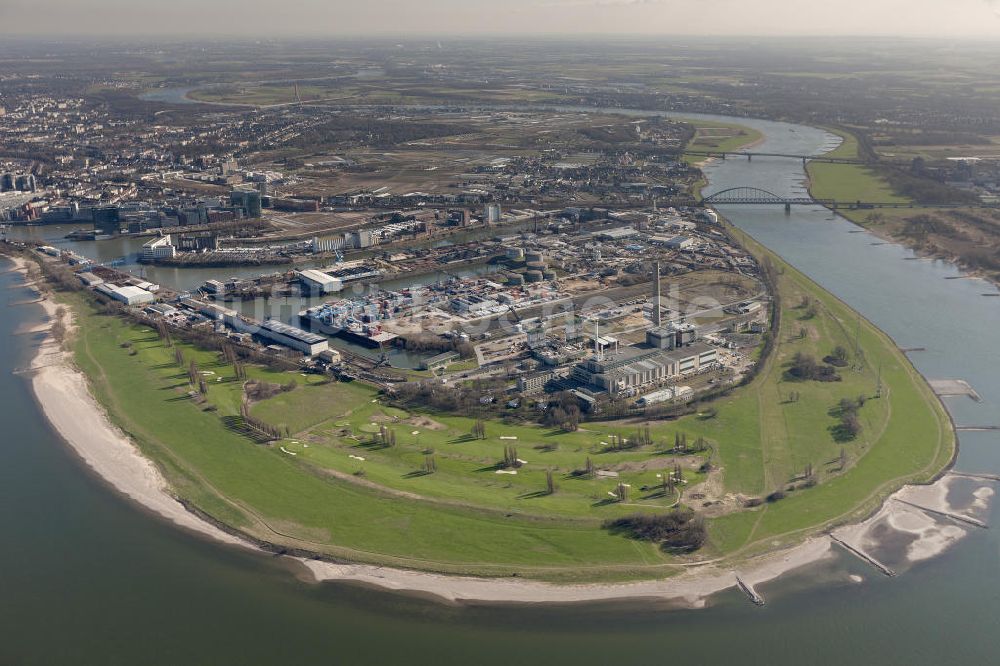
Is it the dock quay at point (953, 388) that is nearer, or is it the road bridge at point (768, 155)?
the dock quay at point (953, 388)

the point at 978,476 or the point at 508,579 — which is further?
the point at 978,476

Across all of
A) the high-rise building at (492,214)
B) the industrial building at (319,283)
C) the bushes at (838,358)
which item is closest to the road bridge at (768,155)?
the high-rise building at (492,214)

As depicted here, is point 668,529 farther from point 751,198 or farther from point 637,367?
point 751,198

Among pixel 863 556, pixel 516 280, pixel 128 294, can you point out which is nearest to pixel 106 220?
pixel 128 294

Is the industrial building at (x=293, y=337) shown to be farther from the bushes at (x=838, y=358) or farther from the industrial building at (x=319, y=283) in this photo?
the bushes at (x=838, y=358)

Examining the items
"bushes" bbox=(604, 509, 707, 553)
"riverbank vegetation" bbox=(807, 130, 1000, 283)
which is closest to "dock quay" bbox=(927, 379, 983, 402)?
"bushes" bbox=(604, 509, 707, 553)

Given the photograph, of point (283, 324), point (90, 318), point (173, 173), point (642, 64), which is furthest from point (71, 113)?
point (642, 64)
